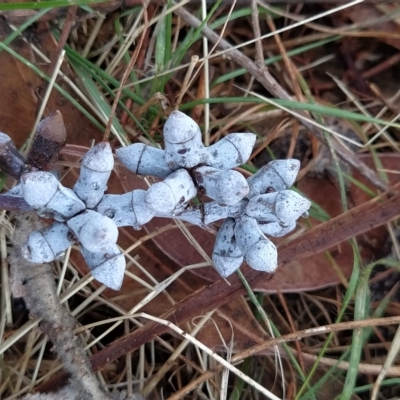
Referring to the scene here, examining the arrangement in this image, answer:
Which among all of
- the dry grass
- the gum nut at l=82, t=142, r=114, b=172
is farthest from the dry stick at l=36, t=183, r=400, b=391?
the gum nut at l=82, t=142, r=114, b=172

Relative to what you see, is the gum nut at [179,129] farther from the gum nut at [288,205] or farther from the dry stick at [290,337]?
the dry stick at [290,337]

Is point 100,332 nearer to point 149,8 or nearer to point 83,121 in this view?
point 83,121

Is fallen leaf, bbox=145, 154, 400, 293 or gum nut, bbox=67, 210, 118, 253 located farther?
fallen leaf, bbox=145, 154, 400, 293

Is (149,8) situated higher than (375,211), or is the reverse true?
(149,8)

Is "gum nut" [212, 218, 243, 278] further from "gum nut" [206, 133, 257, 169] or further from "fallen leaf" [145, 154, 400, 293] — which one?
"fallen leaf" [145, 154, 400, 293]

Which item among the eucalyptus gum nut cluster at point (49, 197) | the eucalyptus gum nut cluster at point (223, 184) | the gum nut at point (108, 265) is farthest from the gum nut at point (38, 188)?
the eucalyptus gum nut cluster at point (223, 184)

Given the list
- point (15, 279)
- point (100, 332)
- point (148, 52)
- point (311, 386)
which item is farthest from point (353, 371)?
point (148, 52)
